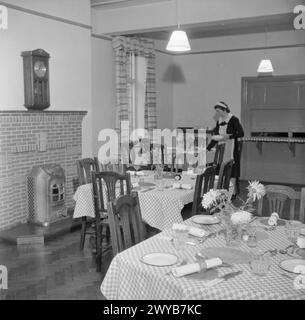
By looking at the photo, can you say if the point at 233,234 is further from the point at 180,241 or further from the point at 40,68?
the point at 40,68

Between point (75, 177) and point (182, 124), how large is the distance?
3.68 metres

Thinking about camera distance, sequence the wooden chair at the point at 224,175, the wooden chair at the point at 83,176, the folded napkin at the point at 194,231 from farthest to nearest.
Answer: the wooden chair at the point at 83,176 → the wooden chair at the point at 224,175 → the folded napkin at the point at 194,231

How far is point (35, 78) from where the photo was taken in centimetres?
512

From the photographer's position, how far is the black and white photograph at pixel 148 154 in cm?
222

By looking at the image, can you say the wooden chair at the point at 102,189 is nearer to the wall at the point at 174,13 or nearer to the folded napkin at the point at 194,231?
the folded napkin at the point at 194,231

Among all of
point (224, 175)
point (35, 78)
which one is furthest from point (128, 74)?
point (224, 175)

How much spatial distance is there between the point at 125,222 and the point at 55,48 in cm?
358

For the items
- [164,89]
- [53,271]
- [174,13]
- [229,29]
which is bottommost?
[53,271]

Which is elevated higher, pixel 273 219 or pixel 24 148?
pixel 24 148

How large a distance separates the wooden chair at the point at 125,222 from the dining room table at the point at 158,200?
3.33 ft

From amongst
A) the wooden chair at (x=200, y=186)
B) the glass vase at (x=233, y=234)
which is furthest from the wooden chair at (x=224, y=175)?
the glass vase at (x=233, y=234)

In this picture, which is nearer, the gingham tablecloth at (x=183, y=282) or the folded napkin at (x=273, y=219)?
the gingham tablecloth at (x=183, y=282)

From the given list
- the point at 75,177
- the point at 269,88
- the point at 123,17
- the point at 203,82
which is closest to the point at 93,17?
the point at 123,17

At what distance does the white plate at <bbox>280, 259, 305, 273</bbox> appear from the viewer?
6.94ft
